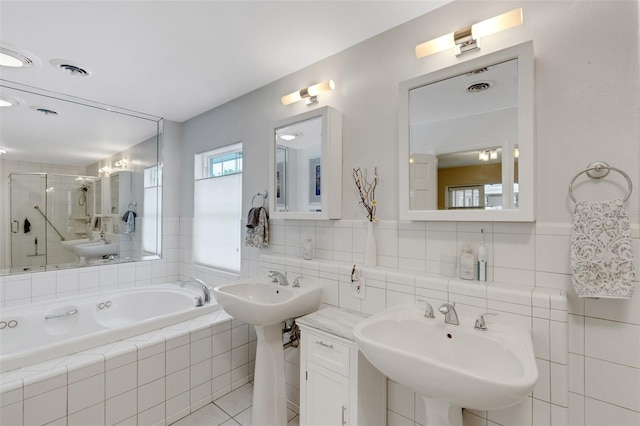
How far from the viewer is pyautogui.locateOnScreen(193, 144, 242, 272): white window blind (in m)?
2.95

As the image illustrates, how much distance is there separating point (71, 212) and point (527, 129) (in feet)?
12.0

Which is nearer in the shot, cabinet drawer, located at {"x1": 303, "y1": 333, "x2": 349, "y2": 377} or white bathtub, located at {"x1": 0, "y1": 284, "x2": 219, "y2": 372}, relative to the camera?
cabinet drawer, located at {"x1": 303, "y1": 333, "x2": 349, "y2": 377}

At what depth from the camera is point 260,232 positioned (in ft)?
7.92

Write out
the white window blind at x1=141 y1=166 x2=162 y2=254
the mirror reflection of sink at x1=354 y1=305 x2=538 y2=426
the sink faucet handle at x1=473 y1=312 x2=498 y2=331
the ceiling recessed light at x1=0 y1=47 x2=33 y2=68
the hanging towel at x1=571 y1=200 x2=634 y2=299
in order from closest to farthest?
the mirror reflection of sink at x1=354 y1=305 x2=538 y2=426 → the hanging towel at x1=571 y1=200 x2=634 y2=299 → the sink faucet handle at x1=473 y1=312 x2=498 y2=331 → the ceiling recessed light at x1=0 y1=47 x2=33 y2=68 → the white window blind at x1=141 y1=166 x2=162 y2=254

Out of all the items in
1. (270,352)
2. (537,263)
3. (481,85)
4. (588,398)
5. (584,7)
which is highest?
(584,7)

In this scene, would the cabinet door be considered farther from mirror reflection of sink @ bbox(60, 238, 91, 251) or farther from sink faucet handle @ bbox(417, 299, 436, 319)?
mirror reflection of sink @ bbox(60, 238, 91, 251)

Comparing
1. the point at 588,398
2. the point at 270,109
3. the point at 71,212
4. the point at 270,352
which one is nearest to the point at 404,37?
the point at 270,109

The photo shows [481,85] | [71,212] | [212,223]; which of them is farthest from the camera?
[212,223]

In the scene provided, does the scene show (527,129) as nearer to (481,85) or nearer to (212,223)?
(481,85)

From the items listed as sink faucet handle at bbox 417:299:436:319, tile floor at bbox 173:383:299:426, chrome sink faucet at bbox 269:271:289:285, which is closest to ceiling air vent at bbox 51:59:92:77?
chrome sink faucet at bbox 269:271:289:285

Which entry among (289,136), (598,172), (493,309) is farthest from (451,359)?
(289,136)

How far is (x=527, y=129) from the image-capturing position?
128 cm

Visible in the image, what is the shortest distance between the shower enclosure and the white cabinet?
2.61 meters

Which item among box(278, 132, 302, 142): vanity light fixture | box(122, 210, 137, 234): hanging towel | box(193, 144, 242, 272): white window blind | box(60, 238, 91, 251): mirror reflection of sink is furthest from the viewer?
box(122, 210, 137, 234): hanging towel
